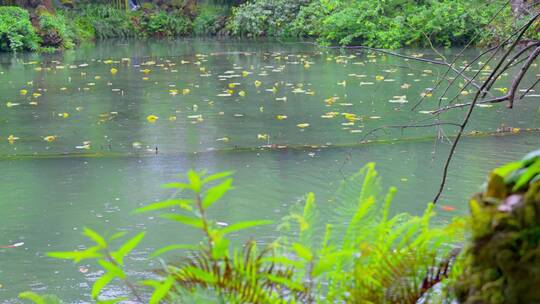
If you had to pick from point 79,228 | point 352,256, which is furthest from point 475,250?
point 79,228

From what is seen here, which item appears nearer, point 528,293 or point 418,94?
point 528,293

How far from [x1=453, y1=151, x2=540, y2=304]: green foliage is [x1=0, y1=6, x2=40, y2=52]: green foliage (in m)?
17.8

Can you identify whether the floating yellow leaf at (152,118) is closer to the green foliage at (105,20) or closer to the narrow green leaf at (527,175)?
the narrow green leaf at (527,175)

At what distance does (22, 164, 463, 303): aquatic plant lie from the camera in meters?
1.12

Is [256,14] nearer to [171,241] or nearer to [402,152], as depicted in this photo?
[402,152]

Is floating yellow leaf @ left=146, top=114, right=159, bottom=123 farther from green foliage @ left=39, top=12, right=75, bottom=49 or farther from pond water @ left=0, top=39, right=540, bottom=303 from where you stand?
green foliage @ left=39, top=12, right=75, bottom=49

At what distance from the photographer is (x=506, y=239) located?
964 mm

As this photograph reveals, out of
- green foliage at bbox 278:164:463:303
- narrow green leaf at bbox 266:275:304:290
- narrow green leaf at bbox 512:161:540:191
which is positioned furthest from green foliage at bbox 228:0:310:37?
narrow green leaf at bbox 512:161:540:191

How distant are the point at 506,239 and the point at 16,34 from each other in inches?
721

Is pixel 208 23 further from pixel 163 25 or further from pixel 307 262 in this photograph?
pixel 307 262

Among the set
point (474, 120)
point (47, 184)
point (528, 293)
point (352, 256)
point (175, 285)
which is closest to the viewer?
point (528, 293)

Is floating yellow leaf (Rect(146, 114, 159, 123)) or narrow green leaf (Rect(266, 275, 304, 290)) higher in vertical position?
narrow green leaf (Rect(266, 275, 304, 290))

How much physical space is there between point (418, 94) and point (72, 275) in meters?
6.70

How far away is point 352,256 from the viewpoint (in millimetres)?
1326
